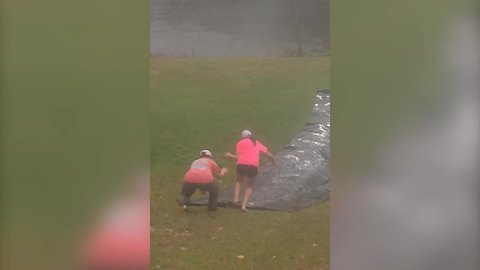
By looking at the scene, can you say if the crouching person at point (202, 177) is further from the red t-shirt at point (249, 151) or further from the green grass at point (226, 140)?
the red t-shirt at point (249, 151)

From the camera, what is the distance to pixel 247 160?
13.9 ft

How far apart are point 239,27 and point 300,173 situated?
44.9 inches

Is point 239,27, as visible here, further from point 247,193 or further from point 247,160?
point 247,193

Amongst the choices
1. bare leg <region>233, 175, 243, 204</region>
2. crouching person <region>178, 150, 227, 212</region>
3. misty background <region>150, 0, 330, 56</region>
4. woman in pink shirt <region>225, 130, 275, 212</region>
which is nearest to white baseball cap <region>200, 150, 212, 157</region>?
crouching person <region>178, 150, 227, 212</region>

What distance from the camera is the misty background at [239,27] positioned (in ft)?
13.8

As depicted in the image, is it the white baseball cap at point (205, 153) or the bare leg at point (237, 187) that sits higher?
the white baseball cap at point (205, 153)

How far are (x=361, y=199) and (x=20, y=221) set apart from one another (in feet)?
7.96

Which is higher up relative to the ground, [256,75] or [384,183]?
[256,75]

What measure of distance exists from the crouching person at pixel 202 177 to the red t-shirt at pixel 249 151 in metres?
0.15

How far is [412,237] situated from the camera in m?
4.21

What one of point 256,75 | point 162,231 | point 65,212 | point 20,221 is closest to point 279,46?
point 256,75

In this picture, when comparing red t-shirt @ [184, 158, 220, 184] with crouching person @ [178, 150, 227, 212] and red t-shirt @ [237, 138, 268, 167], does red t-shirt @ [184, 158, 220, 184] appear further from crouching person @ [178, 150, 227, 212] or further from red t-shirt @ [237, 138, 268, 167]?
red t-shirt @ [237, 138, 268, 167]

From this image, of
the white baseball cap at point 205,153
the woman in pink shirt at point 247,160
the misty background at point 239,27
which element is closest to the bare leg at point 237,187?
the woman in pink shirt at point 247,160

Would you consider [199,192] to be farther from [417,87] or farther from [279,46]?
[417,87]
